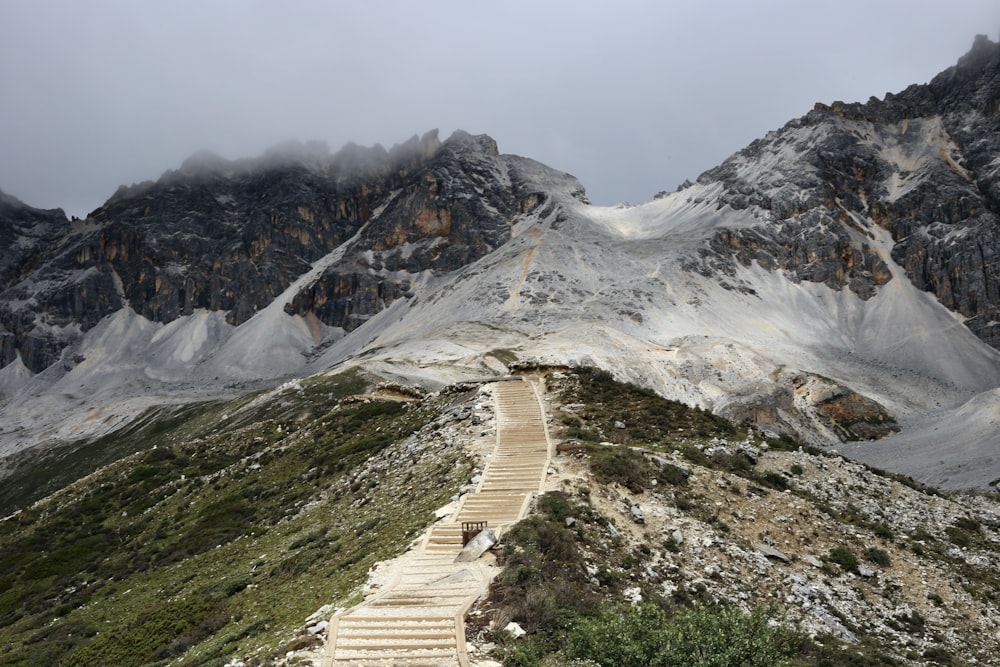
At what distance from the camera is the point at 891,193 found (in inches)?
6890

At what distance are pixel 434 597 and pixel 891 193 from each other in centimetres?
19284

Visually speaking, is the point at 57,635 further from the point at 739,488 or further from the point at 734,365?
the point at 734,365

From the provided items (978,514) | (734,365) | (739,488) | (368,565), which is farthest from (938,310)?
(368,565)

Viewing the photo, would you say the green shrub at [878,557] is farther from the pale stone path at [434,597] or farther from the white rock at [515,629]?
the white rock at [515,629]

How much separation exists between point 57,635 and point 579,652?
70.8 ft

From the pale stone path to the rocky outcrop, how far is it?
460ft

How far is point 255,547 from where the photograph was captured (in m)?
27.0

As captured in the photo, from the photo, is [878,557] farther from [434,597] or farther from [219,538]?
[219,538]

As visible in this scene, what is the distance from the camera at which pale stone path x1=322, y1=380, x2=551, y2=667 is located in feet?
44.2

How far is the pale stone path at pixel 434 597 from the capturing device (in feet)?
44.2

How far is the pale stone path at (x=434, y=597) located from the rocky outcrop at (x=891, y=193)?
140 m

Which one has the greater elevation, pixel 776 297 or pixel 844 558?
pixel 844 558

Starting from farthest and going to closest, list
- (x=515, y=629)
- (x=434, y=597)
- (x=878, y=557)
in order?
1. (x=878, y=557)
2. (x=434, y=597)
3. (x=515, y=629)

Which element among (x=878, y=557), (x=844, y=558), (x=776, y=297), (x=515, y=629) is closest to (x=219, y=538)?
(x=515, y=629)
